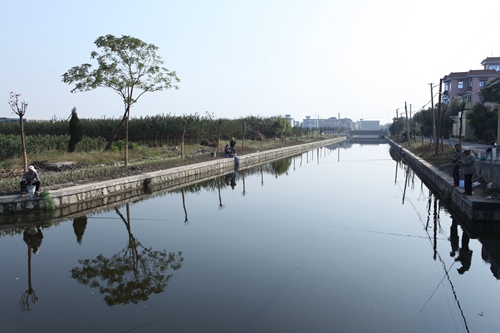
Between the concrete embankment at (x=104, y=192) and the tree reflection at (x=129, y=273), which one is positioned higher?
the concrete embankment at (x=104, y=192)

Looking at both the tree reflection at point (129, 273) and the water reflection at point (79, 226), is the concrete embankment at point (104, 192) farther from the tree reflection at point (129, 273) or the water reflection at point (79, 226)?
the tree reflection at point (129, 273)

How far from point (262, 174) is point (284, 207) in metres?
10.1

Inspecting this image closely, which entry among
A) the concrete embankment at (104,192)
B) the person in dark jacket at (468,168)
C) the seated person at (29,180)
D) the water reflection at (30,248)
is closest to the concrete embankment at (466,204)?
the person in dark jacket at (468,168)

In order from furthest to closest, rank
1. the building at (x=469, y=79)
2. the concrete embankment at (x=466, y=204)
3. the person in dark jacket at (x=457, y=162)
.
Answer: the building at (x=469, y=79) < the person in dark jacket at (x=457, y=162) < the concrete embankment at (x=466, y=204)

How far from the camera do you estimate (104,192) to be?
14.2 m

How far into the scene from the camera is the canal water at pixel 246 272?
551 cm

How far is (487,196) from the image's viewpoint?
36.7 ft

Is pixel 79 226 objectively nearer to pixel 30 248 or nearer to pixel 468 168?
pixel 30 248

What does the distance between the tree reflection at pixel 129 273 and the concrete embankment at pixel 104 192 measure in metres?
4.35

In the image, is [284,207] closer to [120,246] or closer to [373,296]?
[120,246]

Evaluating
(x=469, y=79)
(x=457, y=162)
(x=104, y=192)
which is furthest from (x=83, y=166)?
(x=469, y=79)

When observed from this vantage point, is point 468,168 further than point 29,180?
No

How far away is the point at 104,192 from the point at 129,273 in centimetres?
753

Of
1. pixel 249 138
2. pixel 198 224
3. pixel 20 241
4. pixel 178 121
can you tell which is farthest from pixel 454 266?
pixel 249 138
